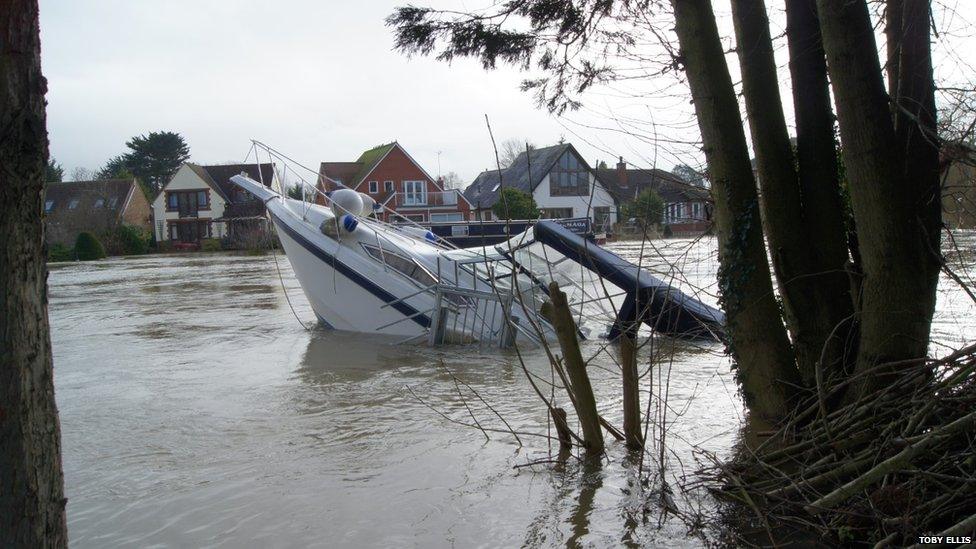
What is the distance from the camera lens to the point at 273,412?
368 inches

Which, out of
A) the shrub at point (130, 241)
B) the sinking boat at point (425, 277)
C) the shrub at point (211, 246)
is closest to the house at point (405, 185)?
the shrub at point (211, 246)

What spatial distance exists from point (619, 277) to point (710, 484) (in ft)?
25.8

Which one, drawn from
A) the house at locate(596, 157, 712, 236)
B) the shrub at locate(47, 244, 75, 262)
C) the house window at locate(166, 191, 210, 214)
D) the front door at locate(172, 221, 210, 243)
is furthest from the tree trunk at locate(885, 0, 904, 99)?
the house window at locate(166, 191, 210, 214)

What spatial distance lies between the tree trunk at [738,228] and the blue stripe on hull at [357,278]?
8990mm

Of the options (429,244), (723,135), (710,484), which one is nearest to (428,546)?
(710,484)

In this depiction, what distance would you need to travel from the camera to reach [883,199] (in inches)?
182

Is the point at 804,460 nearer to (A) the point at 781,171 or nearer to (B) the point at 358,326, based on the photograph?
(A) the point at 781,171

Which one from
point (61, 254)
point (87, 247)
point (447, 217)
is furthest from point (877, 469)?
point (61, 254)

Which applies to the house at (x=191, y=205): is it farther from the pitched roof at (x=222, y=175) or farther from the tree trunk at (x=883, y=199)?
the tree trunk at (x=883, y=199)

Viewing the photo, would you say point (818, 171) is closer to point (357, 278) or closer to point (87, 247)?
point (357, 278)

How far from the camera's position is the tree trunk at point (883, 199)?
15.1ft

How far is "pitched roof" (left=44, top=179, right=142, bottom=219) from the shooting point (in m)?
69.0

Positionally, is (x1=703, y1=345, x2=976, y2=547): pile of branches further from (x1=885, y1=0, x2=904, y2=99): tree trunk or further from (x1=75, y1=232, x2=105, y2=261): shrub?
(x1=75, y1=232, x2=105, y2=261): shrub

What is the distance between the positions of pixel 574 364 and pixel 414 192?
59.0 m
